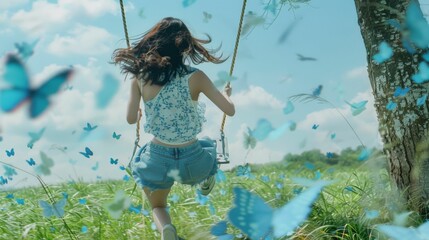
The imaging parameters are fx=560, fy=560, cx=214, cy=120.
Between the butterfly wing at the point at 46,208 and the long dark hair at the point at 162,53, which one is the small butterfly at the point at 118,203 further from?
the long dark hair at the point at 162,53

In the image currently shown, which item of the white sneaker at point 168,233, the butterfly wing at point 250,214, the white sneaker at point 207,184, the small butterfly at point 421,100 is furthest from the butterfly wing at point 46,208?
the small butterfly at point 421,100

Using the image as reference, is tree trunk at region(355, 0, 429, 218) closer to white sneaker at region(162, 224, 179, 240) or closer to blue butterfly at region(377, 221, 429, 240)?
white sneaker at region(162, 224, 179, 240)

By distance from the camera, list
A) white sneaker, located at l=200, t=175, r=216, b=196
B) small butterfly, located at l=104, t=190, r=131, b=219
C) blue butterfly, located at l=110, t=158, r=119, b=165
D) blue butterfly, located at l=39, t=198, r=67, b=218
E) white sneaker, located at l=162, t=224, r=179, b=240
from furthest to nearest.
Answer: blue butterfly, located at l=110, t=158, r=119, b=165, white sneaker, located at l=200, t=175, r=216, b=196, white sneaker, located at l=162, t=224, r=179, b=240, blue butterfly, located at l=39, t=198, r=67, b=218, small butterfly, located at l=104, t=190, r=131, b=219

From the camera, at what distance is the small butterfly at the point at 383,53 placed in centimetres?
280

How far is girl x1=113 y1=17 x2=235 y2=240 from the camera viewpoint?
2777mm

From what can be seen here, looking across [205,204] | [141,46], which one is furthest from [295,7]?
[205,204]

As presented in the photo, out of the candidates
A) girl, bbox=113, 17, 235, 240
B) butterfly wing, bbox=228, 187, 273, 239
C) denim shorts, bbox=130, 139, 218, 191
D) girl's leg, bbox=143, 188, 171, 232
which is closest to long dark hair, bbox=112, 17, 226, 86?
girl, bbox=113, 17, 235, 240

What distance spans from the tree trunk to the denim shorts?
3.08ft

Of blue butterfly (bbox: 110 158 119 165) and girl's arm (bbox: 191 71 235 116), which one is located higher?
girl's arm (bbox: 191 71 235 116)

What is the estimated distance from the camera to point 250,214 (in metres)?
1.14

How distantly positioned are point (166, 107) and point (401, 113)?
1.17 meters

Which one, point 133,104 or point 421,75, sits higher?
point 421,75

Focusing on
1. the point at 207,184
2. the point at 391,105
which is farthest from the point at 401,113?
the point at 207,184

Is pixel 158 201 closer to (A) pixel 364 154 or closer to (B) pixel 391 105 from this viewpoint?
(A) pixel 364 154
